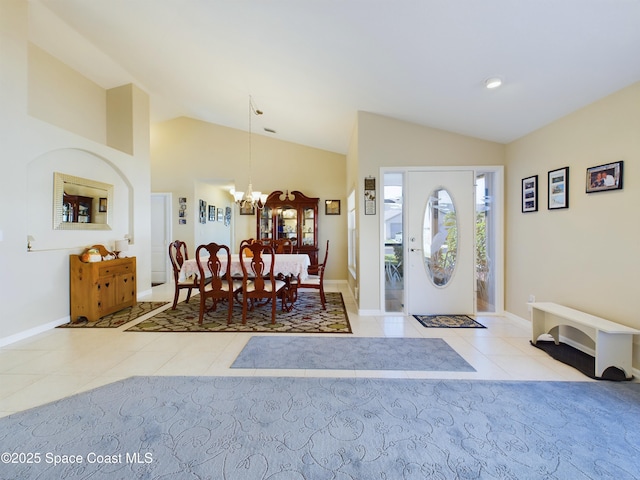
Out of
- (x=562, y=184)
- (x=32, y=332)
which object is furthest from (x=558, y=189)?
(x=32, y=332)

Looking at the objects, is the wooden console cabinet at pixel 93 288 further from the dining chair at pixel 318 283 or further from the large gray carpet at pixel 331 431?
the dining chair at pixel 318 283

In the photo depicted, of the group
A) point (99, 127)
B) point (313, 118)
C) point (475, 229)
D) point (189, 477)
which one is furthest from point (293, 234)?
point (189, 477)

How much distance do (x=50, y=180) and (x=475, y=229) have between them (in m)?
5.48

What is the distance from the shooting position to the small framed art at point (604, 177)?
7.32 ft

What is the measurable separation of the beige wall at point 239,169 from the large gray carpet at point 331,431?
4.13 metres

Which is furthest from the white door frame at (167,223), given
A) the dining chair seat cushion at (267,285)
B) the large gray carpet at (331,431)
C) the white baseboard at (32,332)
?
the large gray carpet at (331,431)

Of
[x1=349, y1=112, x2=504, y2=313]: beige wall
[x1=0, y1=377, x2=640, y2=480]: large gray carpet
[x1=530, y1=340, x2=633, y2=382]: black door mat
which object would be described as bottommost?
[x1=0, y1=377, x2=640, y2=480]: large gray carpet

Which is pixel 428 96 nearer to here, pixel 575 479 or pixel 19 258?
pixel 575 479

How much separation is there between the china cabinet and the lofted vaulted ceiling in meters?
1.80

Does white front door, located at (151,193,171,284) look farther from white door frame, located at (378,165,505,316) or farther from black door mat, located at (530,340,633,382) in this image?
black door mat, located at (530,340,633,382)

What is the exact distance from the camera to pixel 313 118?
427 cm

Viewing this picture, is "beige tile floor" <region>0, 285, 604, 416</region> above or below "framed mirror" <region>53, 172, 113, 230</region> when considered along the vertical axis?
below

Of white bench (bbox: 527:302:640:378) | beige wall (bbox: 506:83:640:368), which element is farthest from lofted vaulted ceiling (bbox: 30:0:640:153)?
white bench (bbox: 527:302:640:378)

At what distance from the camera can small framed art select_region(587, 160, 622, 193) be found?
2.23 m
